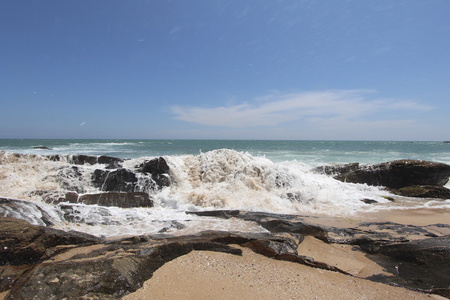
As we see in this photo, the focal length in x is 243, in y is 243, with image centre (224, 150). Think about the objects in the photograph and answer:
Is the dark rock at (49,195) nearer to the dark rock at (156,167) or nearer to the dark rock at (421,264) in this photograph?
the dark rock at (156,167)

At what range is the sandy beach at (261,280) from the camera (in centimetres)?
283

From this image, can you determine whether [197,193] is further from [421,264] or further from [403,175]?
[403,175]

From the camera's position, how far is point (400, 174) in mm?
11141

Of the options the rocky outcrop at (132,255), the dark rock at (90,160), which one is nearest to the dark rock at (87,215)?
the rocky outcrop at (132,255)

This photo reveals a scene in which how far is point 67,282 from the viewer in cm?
259

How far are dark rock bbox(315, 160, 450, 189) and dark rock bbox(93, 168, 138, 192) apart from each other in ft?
31.1

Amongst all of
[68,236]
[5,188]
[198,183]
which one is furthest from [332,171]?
[5,188]

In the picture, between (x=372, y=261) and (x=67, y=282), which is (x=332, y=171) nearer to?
(x=372, y=261)

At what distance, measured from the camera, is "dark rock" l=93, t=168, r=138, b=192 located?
9.02m

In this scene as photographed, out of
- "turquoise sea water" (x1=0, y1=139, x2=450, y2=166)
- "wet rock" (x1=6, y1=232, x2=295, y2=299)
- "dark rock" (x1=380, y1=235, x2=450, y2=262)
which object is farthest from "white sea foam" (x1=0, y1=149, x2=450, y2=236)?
"turquoise sea water" (x1=0, y1=139, x2=450, y2=166)

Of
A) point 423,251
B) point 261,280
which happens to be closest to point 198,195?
point 261,280

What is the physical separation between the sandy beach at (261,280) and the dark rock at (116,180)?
20.2 feet

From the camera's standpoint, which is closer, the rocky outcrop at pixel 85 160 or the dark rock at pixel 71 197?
the dark rock at pixel 71 197

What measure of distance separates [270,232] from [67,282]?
11.7ft
